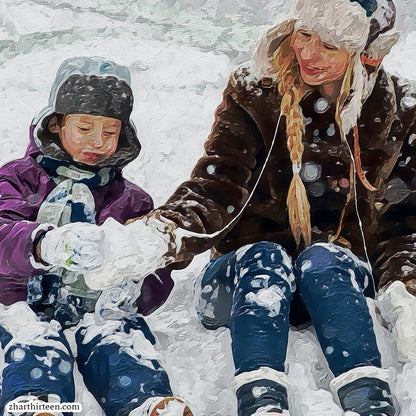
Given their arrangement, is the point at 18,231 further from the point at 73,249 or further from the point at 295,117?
the point at 295,117

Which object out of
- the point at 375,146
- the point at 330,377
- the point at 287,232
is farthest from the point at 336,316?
the point at 375,146

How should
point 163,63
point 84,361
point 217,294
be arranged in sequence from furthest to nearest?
point 163,63 → point 217,294 → point 84,361

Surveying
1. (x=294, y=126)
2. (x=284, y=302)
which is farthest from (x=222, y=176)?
(x=284, y=302)

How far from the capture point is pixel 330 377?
98 cm

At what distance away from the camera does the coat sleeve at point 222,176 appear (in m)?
1.12

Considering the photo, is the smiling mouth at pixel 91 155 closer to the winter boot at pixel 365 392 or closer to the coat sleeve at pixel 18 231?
the coat sleeve at pixel 18 231

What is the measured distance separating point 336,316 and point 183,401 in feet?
0.76

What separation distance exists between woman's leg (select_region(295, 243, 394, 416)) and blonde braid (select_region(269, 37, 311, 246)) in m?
0.09

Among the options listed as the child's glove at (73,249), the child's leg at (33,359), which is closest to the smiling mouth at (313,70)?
the child's glove at (73,249)

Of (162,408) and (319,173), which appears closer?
(162,408)

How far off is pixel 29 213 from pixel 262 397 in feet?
1.44

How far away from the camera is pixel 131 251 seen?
1019 millimetres

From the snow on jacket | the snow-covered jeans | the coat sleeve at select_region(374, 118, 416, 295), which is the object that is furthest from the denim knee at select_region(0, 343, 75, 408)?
the coat sleeve at select_region(374, 118, 416, 295)

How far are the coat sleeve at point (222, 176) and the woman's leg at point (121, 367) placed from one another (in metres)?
0.17
